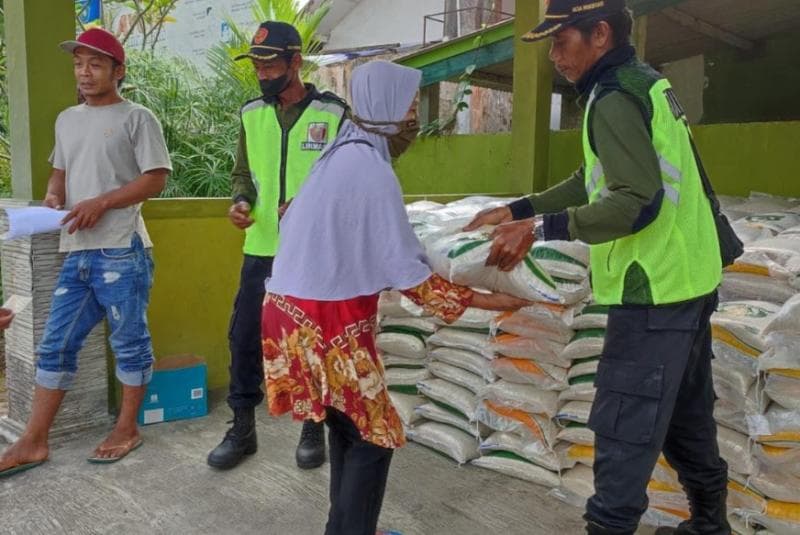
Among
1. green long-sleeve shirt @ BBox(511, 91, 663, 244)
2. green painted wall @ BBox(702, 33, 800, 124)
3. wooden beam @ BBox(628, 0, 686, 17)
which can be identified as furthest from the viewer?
green painted wall @ BBox(702, 33, 800, 124)

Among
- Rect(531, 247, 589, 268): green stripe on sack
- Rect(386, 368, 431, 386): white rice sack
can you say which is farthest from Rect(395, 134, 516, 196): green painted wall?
Rect(531, 247, 589, 268): green stripe on sack

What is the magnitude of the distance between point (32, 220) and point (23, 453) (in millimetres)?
1027

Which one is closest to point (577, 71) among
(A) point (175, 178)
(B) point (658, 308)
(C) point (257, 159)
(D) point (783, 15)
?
(B) point (658, 308)

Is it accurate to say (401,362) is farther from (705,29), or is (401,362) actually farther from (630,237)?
(705,29)

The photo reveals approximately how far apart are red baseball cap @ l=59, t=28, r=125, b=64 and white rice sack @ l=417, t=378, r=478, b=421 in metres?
2.02

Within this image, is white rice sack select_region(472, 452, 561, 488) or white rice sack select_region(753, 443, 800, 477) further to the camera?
white rice sack select_region(472, 452, 561, 488)

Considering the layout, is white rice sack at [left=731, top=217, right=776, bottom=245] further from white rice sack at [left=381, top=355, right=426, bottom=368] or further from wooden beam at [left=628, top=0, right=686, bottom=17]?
wooden beam at [left=628, top=0, right=686, bottom=17]

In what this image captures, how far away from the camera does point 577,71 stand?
1.88 meters

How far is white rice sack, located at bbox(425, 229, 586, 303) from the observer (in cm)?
229

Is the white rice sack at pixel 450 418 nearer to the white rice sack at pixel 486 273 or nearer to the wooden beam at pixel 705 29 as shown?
the white rice sack at pixel 486 273

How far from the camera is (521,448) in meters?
2.96

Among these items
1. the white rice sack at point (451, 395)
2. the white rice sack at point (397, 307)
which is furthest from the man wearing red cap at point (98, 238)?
the white rice sack at point (451, 395)

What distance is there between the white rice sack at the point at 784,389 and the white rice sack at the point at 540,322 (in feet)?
2.46

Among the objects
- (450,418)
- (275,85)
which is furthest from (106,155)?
(450,418)
